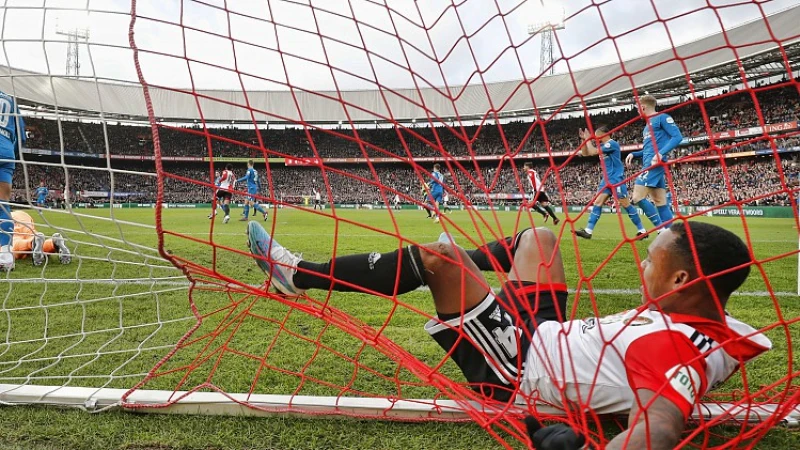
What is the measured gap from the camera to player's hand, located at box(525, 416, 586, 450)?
1095 mm

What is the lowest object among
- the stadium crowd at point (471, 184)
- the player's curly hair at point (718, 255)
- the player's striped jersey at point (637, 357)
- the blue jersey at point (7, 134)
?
the stadium crowd at point (471, 184)

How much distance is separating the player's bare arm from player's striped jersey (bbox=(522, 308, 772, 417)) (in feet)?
0.07

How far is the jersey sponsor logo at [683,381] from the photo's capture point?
113 cm

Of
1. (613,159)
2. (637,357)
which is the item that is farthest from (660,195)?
(637,357)

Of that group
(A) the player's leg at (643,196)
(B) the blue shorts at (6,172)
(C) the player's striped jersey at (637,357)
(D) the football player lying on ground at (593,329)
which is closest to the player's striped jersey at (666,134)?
(A) the player's leg at (643,196)

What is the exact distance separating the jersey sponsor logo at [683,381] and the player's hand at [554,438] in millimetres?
263

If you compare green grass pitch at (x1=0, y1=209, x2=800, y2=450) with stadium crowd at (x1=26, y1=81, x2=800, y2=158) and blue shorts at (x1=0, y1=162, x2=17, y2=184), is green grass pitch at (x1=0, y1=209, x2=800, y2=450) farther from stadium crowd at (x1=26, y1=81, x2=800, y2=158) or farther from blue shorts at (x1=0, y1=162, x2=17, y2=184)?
stadium crowd at (x1=26, y1=81, x2=800, y2=158)

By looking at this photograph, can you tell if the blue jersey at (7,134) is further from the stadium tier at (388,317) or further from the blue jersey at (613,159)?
the blue jersey at (613,159)

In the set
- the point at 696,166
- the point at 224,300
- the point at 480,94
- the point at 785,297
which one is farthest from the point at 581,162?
the point at 224,300

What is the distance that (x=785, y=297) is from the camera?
11.6 ft

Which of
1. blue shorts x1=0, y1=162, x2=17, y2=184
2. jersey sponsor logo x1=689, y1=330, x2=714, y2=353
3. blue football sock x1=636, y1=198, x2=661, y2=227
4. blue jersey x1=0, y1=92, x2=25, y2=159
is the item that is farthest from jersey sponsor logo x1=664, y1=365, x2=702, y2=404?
blue football sock x1=636, y1=198, x2=661, y2=227

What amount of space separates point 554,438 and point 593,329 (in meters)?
0.51

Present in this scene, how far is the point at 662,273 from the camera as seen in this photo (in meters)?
1.40

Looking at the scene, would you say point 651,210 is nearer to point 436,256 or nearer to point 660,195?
point 660,195
